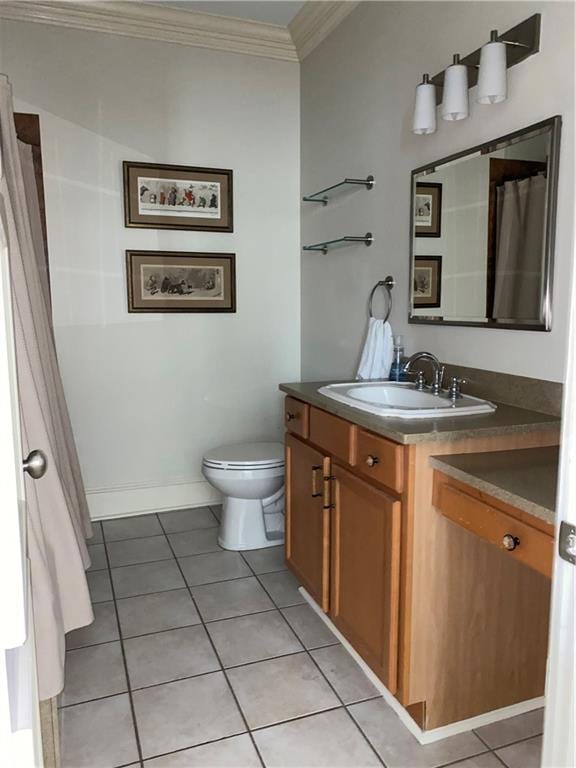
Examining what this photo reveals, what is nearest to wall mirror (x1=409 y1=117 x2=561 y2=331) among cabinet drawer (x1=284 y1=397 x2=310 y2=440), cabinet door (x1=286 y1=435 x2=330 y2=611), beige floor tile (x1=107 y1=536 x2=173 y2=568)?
cabinet drawer (x1=284 y1=397 x2=310 y2=440)

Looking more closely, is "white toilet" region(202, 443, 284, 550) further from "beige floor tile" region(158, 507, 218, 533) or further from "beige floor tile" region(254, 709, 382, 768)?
"beige floor tile" region(254, 709, 382, 768)

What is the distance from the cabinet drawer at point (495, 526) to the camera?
117 centimetres

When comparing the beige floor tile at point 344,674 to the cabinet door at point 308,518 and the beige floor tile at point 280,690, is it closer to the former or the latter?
the beige floor tile at point 280,690

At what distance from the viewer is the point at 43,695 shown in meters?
1.38

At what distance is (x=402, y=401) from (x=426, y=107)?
1.03 m

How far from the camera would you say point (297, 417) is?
7.26ft

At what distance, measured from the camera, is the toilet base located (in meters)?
2.79

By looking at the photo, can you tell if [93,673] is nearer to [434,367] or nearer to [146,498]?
[146,498]

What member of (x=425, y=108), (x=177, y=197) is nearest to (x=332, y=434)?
(x=425, y=108)

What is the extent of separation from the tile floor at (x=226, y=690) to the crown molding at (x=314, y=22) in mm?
2547

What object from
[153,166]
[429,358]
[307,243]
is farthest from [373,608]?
[153,166]

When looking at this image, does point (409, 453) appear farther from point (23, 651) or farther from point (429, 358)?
point (23, 651)

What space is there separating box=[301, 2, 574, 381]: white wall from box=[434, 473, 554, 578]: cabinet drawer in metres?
0.51

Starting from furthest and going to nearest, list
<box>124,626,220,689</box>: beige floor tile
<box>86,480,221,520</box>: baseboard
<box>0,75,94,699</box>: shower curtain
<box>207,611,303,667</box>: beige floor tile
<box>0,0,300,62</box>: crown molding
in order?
1. <box>86,480,221,520</box>: baseboard
2. <box>0,0,300,62</box>: crown molding
3. <box>207,611,303,667</box>: beige floor tile
4. <box>124,626,220,689</box>: beige floor tile
5. <box>0,75,94,699</box>: shower curtain
